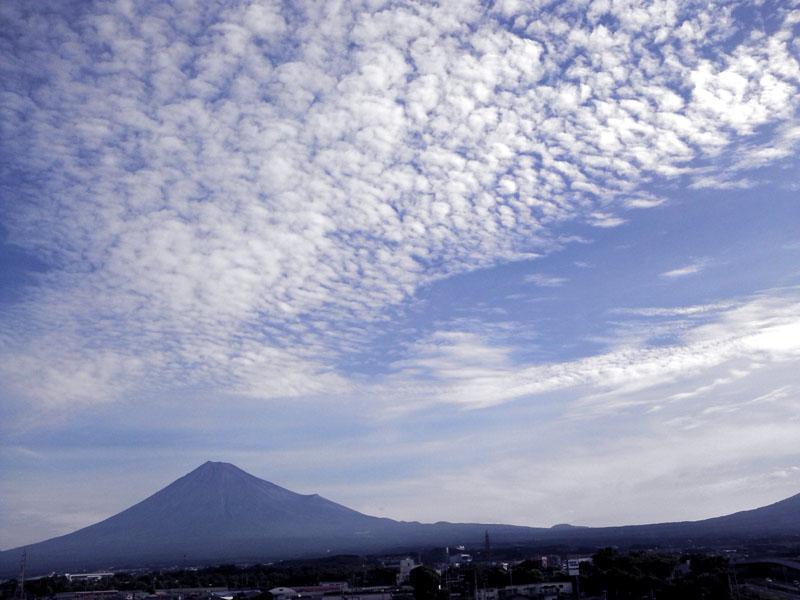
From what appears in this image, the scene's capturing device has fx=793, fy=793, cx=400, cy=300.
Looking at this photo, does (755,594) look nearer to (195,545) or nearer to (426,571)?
(426,571)

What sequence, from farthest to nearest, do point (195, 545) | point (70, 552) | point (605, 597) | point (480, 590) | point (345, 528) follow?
point (345, 528), point (70, 552), point (195, 545), point (480, 590), point (605, 597)

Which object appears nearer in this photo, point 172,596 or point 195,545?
point 172,596

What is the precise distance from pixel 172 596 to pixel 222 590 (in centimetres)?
537

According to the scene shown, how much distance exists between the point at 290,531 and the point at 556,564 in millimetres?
131367

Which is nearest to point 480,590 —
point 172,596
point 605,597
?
point 605,597

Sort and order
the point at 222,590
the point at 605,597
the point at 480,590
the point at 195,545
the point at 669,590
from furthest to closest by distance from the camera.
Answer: the point at 195,545 < the point at 222,590 < the point at 480,590 < the point at 605,597 < the point at 669,590

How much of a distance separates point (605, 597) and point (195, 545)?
129 m

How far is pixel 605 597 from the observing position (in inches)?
1176

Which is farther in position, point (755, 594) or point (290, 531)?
point (290, 531)

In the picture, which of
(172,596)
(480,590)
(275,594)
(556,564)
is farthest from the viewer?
(556,564)

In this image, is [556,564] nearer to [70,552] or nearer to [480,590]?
[480,590]

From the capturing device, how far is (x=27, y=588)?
46.1m

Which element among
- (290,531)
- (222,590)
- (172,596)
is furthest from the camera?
(290,531)

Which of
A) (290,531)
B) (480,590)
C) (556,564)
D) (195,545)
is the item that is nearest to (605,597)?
(480,590)
